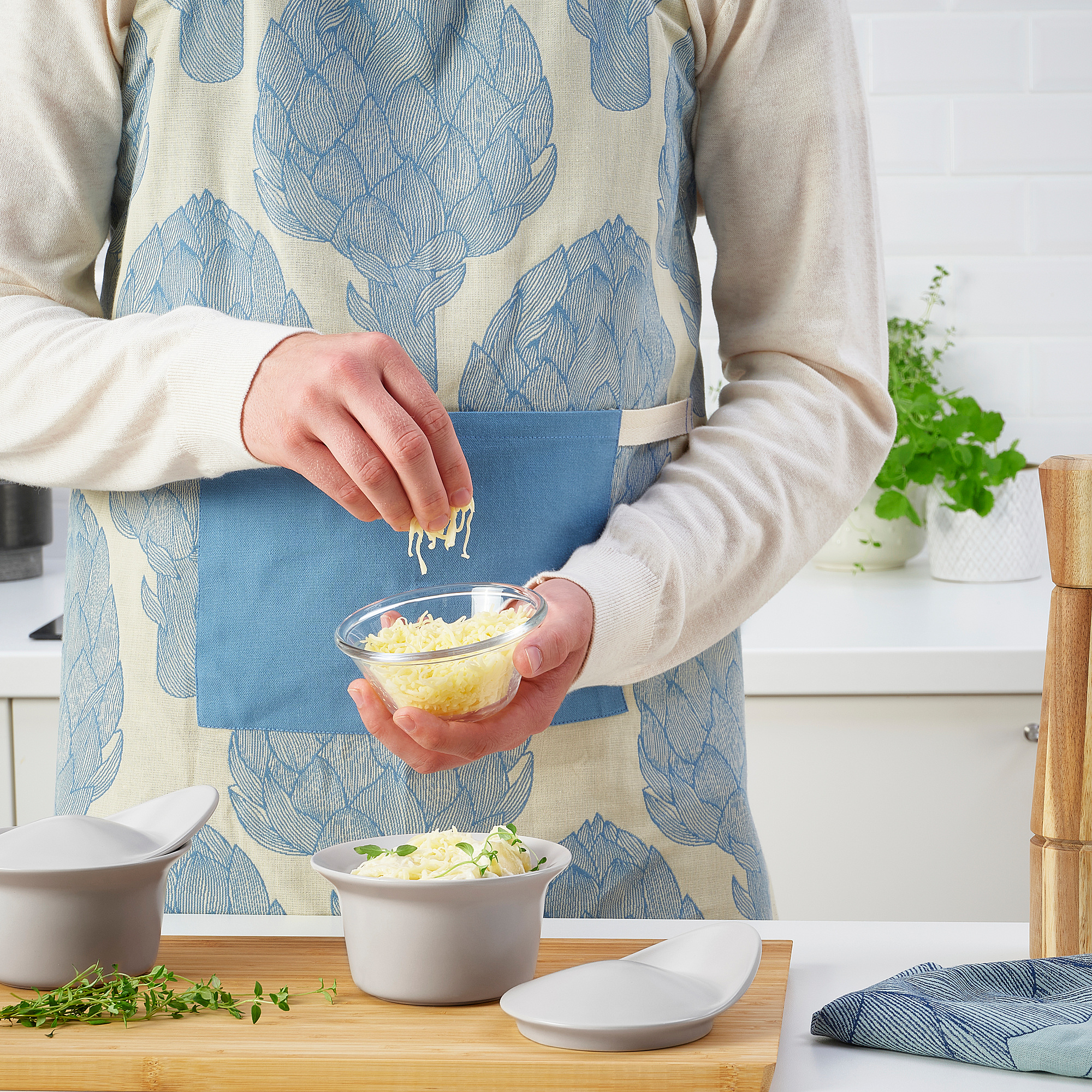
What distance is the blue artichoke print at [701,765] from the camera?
93cm

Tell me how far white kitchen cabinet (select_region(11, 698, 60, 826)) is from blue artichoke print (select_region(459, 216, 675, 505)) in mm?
848

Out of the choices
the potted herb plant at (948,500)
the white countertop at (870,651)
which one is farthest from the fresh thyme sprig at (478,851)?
the potted herb plant at (948,500)

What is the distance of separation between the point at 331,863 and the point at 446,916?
8cm

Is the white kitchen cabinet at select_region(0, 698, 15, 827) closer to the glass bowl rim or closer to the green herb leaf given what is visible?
the glass bowl rim

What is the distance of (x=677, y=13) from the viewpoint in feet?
3.06

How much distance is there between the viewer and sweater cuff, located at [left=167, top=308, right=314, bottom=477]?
77cm

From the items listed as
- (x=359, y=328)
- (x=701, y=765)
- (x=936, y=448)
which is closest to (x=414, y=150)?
(x=359, y=328)

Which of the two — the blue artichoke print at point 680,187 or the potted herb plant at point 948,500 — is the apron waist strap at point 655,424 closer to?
the blue artichoke print at point 680,187

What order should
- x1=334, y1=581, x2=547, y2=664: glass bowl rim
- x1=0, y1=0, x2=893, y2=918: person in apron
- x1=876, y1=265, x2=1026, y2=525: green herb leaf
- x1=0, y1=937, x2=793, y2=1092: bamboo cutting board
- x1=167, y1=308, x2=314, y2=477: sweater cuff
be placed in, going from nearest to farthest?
x1=0, y1=937, x2=793, y2=1092: bamboo cutting board, x1=334, y1=581, x2=547, y2=664: glass bowl rim, x1=167, y1=308, x2=314, y2=477: sweater cuff, x1=0, y1=0, x2=893, y2=918: person in apron, x1=876, y1=265, x2=1026, y2=525: green herb leaf

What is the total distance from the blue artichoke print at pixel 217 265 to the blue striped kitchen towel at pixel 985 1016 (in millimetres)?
572

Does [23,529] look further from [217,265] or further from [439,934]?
[439,934]

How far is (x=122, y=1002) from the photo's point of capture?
0.56 m

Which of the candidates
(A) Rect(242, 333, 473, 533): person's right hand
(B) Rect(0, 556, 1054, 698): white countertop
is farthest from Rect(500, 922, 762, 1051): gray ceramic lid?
(B) Rect(0, 556, 1054, 698): white countertop

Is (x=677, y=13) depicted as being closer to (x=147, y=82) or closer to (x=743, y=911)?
(x=147, y=82)
